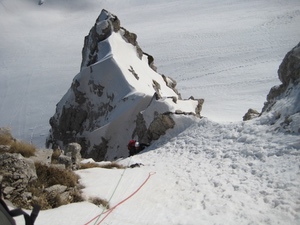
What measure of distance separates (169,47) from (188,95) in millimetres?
42222

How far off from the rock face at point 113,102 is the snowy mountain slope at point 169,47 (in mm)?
12382

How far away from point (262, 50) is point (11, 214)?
250 feet

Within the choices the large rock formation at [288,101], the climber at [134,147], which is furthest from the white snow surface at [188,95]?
the climber at [134,147]

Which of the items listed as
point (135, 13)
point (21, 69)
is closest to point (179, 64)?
point (21, 69)

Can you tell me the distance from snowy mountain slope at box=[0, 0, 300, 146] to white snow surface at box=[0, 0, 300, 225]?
349 mm

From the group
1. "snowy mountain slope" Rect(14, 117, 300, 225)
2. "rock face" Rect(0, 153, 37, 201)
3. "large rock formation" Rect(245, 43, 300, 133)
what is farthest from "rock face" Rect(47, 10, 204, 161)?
"rock face" Rect(0, 153, 37, 201)

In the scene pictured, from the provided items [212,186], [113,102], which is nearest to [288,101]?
[212,186]

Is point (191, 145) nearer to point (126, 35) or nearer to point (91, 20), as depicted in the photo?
point (126, 35)

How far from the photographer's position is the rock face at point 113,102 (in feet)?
72.0

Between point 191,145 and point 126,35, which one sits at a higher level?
point 126,35

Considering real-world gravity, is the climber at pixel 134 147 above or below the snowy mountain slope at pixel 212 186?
below

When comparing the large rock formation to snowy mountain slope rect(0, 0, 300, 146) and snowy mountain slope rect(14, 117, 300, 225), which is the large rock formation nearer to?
snowy mountain slope rect(14, 117, 300, 225)

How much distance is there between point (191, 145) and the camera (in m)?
16.2

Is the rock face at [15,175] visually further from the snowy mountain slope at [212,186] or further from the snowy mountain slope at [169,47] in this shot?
the snowy mountain slope at [169,47]
